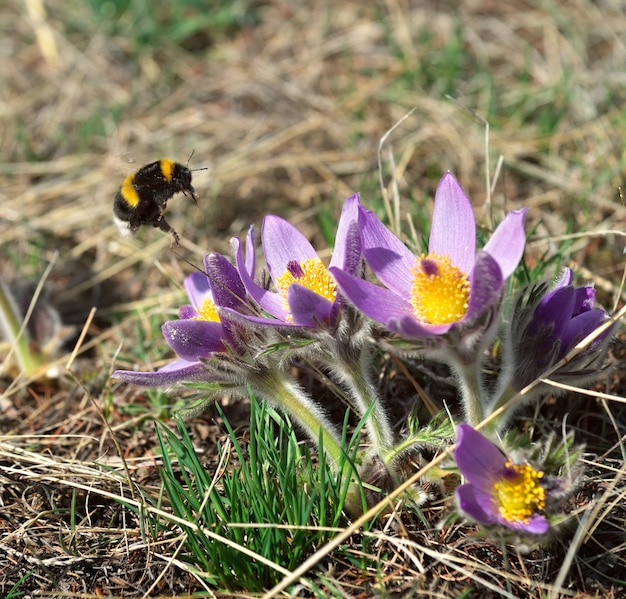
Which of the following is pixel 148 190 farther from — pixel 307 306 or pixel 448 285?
pixel 448 285

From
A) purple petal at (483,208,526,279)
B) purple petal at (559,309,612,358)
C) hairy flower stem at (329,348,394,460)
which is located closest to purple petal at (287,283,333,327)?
hairy flower stem at (329,348,394,460)

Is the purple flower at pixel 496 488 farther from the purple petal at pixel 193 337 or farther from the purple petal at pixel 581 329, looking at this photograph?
the purple petal at pixel 193 337

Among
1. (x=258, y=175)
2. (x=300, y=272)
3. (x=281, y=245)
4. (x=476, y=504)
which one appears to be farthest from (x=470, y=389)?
(x=258, y=175)

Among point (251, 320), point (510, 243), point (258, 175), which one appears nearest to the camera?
point (510, 243)

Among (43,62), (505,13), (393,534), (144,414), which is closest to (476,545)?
(393,534)

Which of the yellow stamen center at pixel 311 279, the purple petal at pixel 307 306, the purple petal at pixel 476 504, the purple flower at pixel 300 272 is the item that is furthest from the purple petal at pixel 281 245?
the purple petal at pixel 476 504

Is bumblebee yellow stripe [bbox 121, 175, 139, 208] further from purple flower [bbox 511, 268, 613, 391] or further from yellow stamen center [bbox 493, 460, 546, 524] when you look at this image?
yellow stamen center [bbox 493, 460, 546, 524]
